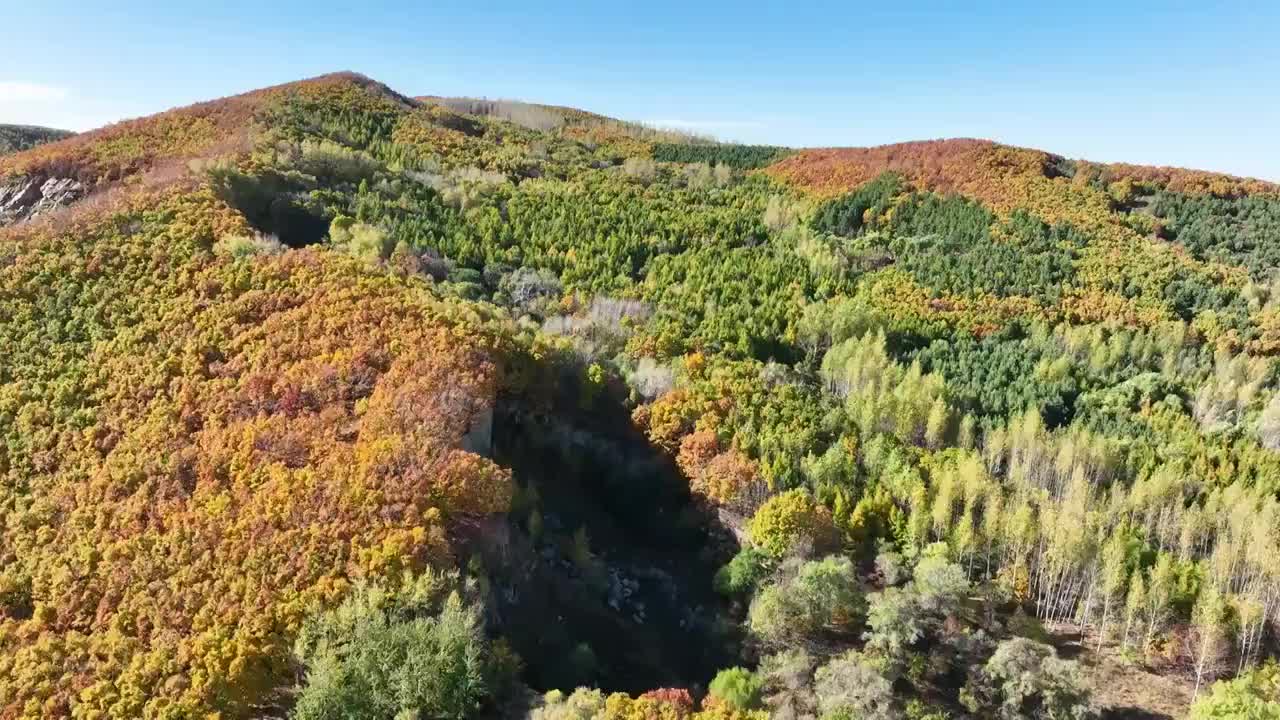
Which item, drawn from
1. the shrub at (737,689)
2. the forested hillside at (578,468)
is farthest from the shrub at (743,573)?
the shrub at (737,689)

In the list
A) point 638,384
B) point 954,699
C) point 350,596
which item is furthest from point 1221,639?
point 350,596

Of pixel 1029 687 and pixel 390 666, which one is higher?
pixel 390 666

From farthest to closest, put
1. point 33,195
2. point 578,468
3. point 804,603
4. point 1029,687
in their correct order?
point 33,195, point 578,468, point 804,603, point 1029,687

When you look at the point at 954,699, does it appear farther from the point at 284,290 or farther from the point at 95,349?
the point at 95,349

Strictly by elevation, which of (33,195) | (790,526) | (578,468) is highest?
(33,195)

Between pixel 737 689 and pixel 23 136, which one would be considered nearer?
pixel 737 689

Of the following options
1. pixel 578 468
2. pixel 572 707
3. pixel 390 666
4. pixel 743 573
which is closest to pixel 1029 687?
pixel 743 573

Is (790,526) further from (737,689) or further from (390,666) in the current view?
(390,666)
